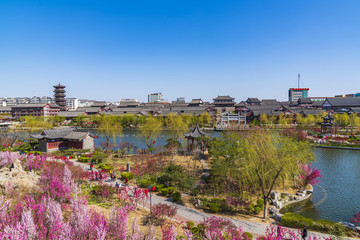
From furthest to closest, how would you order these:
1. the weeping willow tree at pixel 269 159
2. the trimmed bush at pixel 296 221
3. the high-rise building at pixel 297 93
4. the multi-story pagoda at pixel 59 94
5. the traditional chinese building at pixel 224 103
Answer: the high-rise building at pixel 297 93
the multi-story pagoda at pixel 59 94
the traditional chinese building at pixel 224 103
the weeping willow tree at pixel 269 159
the trimmed bush at pixel 296 221

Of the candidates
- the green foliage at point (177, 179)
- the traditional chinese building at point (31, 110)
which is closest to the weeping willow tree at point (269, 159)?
the green foliage at point (177, 179)

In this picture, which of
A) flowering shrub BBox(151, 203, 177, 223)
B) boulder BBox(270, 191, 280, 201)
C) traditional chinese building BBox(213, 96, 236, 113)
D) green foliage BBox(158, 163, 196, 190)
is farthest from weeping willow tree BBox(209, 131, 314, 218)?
traditional chinese building BBox(213, 96, 236, 113)

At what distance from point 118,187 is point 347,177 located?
1752 cm

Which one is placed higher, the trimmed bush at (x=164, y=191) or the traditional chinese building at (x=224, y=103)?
the traditional chinese building at (x=224, y=103)

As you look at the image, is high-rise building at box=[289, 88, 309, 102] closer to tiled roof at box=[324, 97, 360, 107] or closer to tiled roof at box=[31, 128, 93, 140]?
tiled roof at box=[324, 97, 360, 107]

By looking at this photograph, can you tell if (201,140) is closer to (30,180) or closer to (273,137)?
(273,137)

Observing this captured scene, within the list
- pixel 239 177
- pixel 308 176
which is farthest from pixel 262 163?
pixel 308 176

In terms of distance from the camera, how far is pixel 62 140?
1009 inches

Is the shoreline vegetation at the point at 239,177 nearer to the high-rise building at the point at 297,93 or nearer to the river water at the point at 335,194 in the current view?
the river water at the point at 335,194

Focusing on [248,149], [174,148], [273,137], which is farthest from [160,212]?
[174,148]

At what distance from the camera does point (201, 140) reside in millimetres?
21797

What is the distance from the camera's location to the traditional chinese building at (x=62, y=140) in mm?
24156

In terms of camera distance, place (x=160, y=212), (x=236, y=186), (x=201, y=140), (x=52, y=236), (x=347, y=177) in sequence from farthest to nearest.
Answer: (x=201, y=140) < (x=347, y=177) < (x=236, y=186) < (x=160, y=212) < (x=52, y=236)

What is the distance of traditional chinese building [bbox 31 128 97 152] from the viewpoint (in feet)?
79.3
